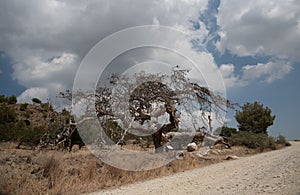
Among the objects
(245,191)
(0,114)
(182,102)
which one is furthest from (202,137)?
(0,114)

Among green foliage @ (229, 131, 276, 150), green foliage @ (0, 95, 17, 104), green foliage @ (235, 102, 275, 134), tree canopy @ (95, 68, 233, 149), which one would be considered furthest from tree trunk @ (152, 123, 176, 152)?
green foliage @ (0, 95, 17, 104)

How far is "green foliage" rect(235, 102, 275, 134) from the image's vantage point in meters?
39.9

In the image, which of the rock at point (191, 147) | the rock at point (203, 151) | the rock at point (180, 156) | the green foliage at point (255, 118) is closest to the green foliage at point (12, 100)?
the green foliage at point (255, 118)

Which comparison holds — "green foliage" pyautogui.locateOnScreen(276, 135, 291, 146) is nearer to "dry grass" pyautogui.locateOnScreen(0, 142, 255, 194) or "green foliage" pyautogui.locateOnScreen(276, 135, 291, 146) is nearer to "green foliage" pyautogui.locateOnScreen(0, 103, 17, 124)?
"dry grass" pyautogui.locateOnScreen(0, 142, 255, 194)

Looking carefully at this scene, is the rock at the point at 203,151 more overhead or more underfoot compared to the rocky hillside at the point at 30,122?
more underfoot

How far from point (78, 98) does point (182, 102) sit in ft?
15.4

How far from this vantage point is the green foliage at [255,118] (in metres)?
39.9

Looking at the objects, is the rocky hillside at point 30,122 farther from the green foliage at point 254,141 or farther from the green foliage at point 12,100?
the green foliage at point 254,141

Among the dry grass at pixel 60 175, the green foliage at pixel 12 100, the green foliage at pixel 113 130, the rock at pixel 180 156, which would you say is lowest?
the dry grass at pixel 60 175

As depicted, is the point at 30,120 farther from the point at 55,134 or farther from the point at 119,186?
the point at 119,186

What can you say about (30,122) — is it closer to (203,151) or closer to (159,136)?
(203,151)

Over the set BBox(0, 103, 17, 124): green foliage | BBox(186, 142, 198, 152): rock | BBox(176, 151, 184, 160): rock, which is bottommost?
BBox(176, 151, 184, 160): rock

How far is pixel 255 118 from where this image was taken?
41000 mm

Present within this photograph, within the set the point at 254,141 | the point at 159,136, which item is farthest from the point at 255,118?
the point at 159,136
